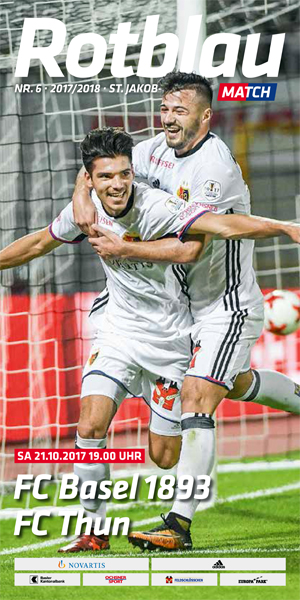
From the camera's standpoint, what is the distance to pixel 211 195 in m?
4.00

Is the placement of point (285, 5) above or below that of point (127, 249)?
above

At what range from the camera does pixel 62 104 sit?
14.3 ft

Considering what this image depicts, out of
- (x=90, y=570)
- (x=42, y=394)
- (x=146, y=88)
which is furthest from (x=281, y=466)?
(x=146, y=88)

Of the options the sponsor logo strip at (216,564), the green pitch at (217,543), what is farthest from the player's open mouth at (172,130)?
the sponsor logo strip at (216,564)

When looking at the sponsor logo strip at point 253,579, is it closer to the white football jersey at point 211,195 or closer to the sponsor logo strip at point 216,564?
the sponsor logo strip at point 216,564

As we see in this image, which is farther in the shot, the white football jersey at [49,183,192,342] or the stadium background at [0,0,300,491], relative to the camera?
the stadium background at [0,0,300,491]

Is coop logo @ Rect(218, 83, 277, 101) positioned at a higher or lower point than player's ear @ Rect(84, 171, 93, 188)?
higher

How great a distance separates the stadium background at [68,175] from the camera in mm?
4273

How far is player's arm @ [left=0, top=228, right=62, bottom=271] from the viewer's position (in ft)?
13.9

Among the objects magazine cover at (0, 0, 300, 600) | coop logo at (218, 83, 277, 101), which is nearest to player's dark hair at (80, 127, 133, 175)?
magazine cover at (0, 0, 300, 600)

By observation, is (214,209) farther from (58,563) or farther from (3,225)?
(58,563)

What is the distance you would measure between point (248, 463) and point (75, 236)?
1868mm

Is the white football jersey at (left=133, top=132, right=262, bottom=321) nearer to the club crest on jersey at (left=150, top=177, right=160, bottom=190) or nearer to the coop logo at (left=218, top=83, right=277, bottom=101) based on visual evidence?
the club crest on jersey at (left=150, top=177, right=160, bottom=190)

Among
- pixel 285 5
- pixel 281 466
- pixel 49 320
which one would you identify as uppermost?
pixel 285 5
